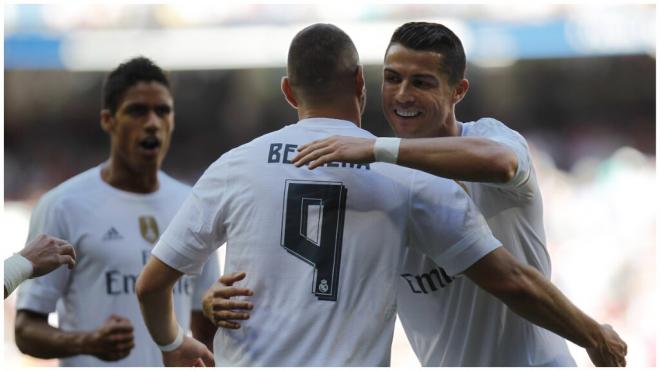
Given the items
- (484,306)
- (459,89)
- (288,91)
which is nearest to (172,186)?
(459,89)

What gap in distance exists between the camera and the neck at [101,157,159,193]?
5039 millimetres

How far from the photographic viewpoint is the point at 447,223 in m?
3.00

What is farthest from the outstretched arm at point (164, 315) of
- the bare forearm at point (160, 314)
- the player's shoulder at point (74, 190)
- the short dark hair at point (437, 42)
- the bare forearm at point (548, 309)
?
the player's shoulder at point (74, 190)

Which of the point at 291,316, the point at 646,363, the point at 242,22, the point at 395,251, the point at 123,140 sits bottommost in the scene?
the point at 646,363

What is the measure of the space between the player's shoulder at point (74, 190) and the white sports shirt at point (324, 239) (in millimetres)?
1990

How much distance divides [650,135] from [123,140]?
1201 cm

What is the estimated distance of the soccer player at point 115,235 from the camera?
4645mm

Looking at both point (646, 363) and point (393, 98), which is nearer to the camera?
point (393, 98)

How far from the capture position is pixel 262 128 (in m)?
15.3

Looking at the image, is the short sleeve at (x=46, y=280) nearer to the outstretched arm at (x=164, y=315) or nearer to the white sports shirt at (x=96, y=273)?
the white sports shirt at (x=96, y=273)

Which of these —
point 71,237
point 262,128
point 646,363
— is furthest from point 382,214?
point 262,128

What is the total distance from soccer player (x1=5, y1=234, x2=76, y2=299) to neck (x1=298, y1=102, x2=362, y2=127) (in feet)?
3.08

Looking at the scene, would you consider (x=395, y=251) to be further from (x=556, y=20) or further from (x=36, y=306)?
(x=556, y=20)

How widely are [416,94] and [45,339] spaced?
7.43 feet
